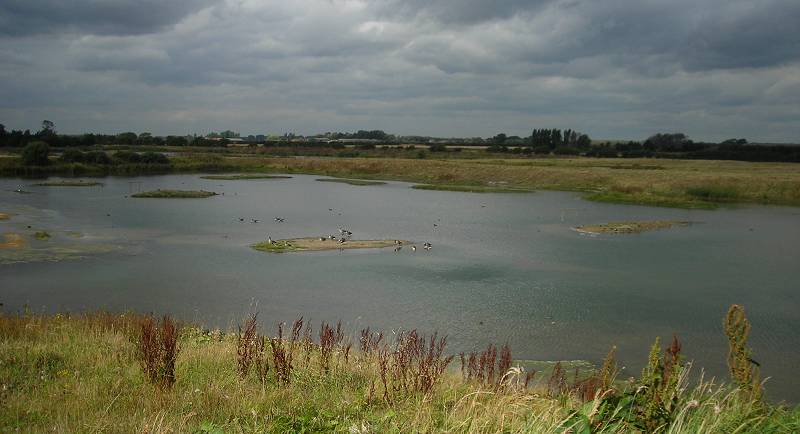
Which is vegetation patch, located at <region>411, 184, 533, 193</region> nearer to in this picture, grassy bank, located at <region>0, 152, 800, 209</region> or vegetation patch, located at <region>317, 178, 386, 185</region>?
grassy bank, located at <region>0, 152, 800, 209</region>

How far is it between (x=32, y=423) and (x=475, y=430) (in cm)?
368

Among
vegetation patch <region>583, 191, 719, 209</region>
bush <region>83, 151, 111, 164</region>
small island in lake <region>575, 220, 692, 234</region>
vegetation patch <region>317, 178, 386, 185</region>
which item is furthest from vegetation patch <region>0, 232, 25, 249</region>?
bush <region>83, 151, 111, 164</region>

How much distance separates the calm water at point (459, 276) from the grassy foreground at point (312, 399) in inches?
256

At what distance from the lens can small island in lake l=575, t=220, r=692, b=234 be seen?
3262cm

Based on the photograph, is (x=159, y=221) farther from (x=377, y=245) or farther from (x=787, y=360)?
(x=787, y=360)

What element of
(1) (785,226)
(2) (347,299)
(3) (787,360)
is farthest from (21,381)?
(1) (785,226)

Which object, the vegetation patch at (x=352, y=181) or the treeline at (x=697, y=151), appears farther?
the treeline at (x=697, y=151)

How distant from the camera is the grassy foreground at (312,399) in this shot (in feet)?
16.3

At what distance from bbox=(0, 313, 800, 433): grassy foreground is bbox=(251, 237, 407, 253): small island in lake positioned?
55.5 ft

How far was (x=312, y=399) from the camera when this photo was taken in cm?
611

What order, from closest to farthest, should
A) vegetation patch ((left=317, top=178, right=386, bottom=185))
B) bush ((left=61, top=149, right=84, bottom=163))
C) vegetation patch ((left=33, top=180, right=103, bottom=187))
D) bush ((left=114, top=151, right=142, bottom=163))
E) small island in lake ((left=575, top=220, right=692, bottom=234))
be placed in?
small island in lake ((left=575, top=220, right=692, bottom=234))
vegetation patch ((left=33, top=180, right=103, bottom=187))
vegetation patch ((left=317, top=178, right=386, bottom=185))
bush ((left=61, top=149, right=84, bottom=163))
bush ((left=114, top=151, right=142, bottom=163))

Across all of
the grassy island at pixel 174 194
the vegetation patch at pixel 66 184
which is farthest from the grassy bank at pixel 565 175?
the grassy island at pixel 174 194

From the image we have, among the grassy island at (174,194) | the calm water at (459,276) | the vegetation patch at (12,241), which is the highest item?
the grassy island at (174,194)

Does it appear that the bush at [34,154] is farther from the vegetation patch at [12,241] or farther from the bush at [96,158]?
the vegetation patch at [12,241]
